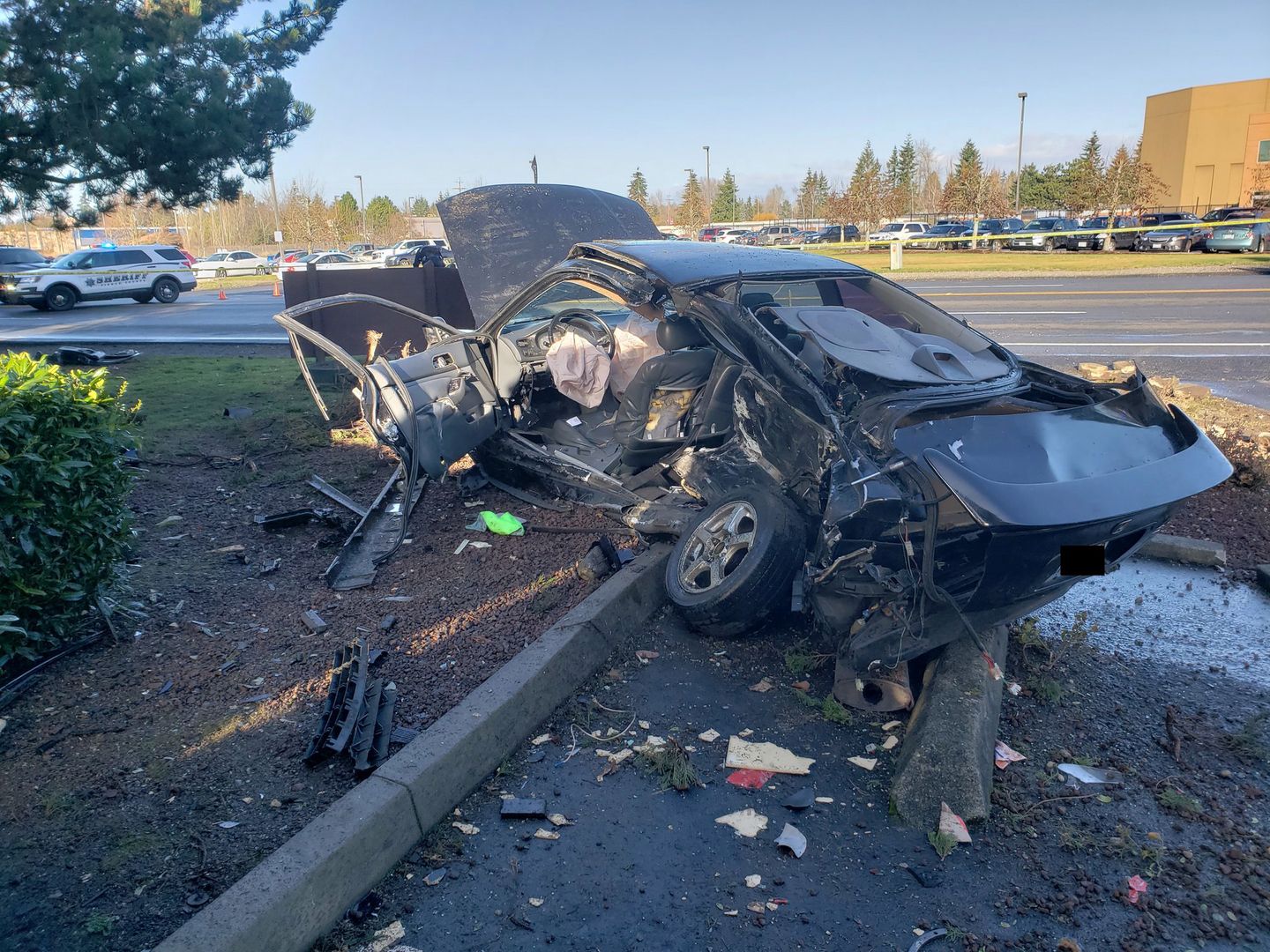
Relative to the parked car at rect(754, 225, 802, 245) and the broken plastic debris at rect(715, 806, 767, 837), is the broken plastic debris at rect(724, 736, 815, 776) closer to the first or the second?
the broken plastic debris at rect(715, 806, 767, 837)

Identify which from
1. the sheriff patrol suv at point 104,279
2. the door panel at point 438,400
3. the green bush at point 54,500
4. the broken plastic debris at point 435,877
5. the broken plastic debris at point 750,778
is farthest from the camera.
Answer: the sheriff patrol suv at point 104,279

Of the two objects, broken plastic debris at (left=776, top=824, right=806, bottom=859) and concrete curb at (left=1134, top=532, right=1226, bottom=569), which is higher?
concrete curb at (left=1134, top=532, right=1226, bottom=569)

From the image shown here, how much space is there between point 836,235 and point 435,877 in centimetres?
5071

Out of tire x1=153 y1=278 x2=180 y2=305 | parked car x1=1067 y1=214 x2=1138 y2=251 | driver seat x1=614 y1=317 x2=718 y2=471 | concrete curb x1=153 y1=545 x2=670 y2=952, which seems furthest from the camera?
parked car x1=1067 y1=214 x2=1138 y2=251

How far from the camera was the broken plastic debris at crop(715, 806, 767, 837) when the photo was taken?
10.1 ft

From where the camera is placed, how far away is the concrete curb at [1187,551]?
5196 millimetres

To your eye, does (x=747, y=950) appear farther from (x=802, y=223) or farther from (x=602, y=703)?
(x=802, y=223)

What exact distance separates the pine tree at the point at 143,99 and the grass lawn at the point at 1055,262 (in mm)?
14936

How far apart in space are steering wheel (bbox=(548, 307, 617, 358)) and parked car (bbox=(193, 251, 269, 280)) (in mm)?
41581

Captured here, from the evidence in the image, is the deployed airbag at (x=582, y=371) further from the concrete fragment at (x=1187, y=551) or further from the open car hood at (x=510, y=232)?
the open car hood at (x=510, y=232)

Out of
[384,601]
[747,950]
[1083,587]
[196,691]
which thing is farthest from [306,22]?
[747,950]

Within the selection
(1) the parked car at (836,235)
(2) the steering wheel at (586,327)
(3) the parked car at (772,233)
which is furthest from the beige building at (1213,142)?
(2) the steering wheel at (586,327)

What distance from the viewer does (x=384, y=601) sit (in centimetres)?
490

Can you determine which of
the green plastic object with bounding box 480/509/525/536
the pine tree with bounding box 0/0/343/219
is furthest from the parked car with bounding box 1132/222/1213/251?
the green plastic object with bounding box 480/509/525/536
